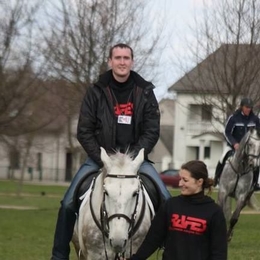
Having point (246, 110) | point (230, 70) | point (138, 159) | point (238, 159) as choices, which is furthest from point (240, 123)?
point (230, 70)

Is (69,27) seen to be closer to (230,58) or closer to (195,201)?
(230,58)

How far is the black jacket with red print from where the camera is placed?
6805 mm

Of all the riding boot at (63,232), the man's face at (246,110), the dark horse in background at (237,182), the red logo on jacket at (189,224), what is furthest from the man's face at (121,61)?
the man's face at (246,110)

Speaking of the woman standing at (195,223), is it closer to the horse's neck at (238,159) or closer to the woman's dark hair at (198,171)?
the woman's dark hair at (198,171)

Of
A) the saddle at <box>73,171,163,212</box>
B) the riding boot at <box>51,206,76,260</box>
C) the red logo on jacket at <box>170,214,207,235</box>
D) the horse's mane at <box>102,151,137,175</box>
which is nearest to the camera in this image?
the red logo on jacket at <box>170,214,207,235</box>

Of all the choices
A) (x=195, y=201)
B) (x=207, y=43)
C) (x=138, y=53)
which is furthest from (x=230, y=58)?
(x=195, y=201)

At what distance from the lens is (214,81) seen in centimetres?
2497

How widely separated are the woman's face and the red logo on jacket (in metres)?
0.22

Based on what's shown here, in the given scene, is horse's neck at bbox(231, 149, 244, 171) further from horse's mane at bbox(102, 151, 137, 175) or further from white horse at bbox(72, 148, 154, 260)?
horse's mane at bbox(102, 151, 137, 175)

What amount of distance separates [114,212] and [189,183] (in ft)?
2.85

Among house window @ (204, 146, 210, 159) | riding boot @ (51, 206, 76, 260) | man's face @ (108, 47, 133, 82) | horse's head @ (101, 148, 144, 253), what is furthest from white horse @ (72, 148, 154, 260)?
house window @ (204, 146, 210, 159)

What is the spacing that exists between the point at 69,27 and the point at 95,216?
67.5 ft

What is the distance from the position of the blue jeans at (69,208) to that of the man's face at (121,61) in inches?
38.8

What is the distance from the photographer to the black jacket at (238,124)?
51.6 feet
